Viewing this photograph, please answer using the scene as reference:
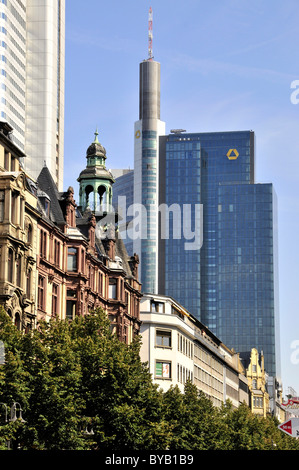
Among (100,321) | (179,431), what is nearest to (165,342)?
(179,431)

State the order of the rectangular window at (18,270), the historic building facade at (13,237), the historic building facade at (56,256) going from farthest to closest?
the rectangular window at (18,270) < the historic building facade at (56,256) < the historic building facade at (13,237)

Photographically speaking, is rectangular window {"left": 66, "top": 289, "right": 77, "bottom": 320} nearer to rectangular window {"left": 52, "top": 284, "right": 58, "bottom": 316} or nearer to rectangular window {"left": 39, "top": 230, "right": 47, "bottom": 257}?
rectangular window {"left": 52, "top": 284, "right": 58, "bottom": 316}

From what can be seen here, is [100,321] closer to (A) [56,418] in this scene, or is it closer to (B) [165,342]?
(A) [56,418]

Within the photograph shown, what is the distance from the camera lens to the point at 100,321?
290 feet

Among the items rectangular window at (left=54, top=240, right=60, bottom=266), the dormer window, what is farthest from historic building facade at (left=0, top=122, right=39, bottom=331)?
rectangular window at (left=54, top=240, right=60, bottom=266)

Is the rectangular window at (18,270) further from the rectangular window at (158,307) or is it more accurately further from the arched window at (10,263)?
the rectangular window at (158,307)

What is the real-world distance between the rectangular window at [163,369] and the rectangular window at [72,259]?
53.3 meters

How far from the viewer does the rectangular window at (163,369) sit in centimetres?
16162

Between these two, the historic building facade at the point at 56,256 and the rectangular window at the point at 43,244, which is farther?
the rectangular window at the point at 43,244

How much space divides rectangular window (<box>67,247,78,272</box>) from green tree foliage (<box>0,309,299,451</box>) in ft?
58.0

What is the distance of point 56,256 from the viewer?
351 ft

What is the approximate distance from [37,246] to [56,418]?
102 feet

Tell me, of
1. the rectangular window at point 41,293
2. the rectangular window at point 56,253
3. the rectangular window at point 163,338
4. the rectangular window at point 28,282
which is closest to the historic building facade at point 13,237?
the rectangular window at point 28,282

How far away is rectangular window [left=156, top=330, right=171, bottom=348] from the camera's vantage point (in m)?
164
